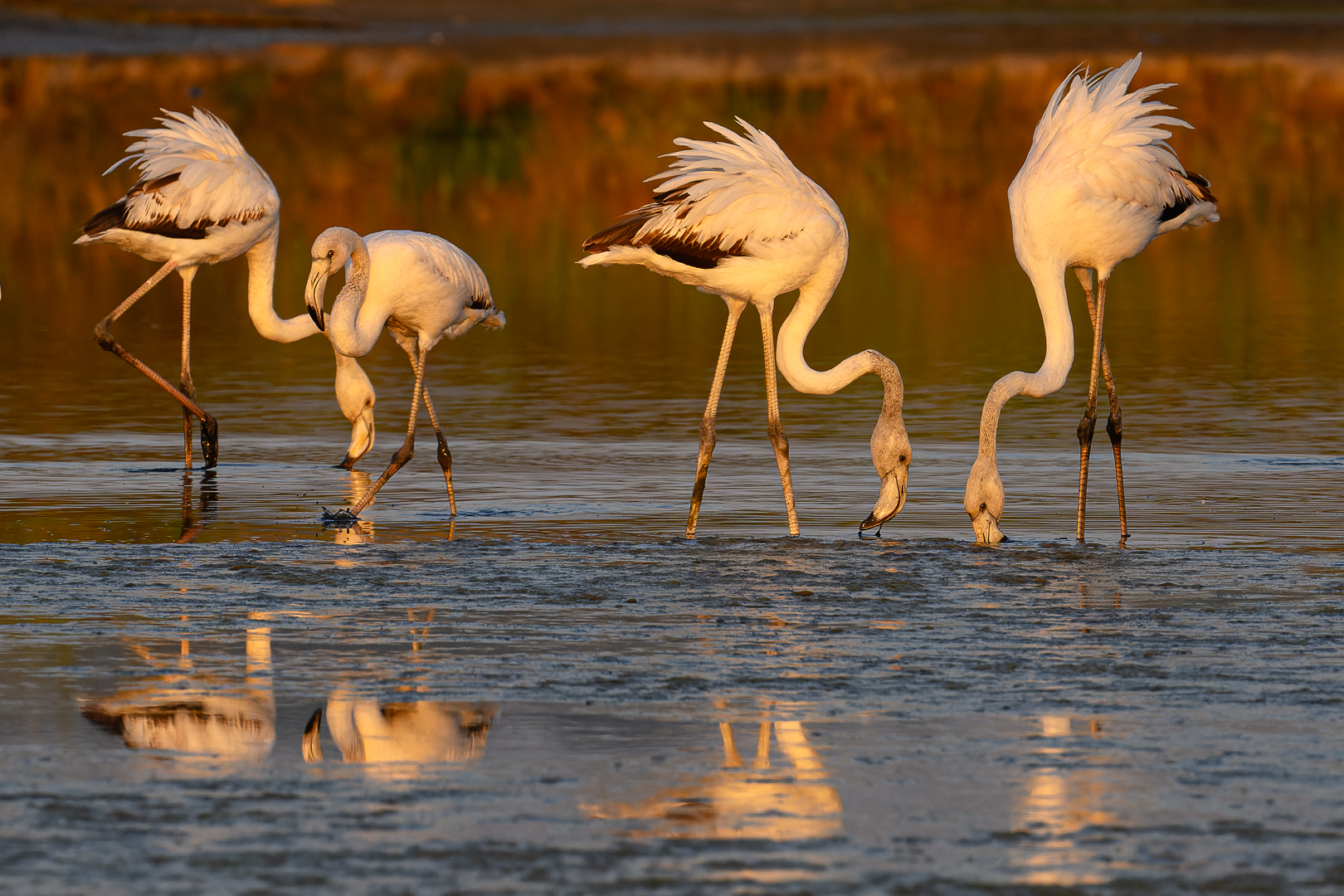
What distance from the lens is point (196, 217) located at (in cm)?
1311

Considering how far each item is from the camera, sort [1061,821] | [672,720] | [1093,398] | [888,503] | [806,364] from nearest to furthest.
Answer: [1061,821] → [672,720] → [888,503] → [806,364] → [1093,398]

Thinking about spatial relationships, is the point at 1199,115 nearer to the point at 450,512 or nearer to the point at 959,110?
the point at 959,110

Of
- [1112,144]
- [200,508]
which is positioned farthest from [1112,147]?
[200,508]

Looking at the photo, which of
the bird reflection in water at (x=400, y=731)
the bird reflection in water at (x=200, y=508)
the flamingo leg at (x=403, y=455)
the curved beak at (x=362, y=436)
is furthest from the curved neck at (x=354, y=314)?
the bird reflection in water at (x=400, y=731)

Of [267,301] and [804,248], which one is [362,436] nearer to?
[267,301]

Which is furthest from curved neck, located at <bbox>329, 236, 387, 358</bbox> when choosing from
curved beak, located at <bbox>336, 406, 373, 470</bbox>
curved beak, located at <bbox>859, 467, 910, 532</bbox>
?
curved beak, located at <bbox>859, 467, 910, 532</bbox>

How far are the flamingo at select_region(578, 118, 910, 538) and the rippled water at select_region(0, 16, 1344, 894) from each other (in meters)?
0.63

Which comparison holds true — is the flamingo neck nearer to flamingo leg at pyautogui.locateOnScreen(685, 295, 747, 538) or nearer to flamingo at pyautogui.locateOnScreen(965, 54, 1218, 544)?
flamingo leg at pyautogui.locateOnScreen(685, 295, 747, 538)

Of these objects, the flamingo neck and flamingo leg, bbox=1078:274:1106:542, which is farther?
flamingo leg, bbox=1078:274:1106:542

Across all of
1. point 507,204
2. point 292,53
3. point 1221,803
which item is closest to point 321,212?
point 507,204

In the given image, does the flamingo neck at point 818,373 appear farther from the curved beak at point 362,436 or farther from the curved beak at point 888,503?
the curved beak at point 362,436

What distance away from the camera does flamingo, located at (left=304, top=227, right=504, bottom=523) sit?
34.7 ft

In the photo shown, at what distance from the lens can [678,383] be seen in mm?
15445

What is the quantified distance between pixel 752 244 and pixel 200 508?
307 centimetres
